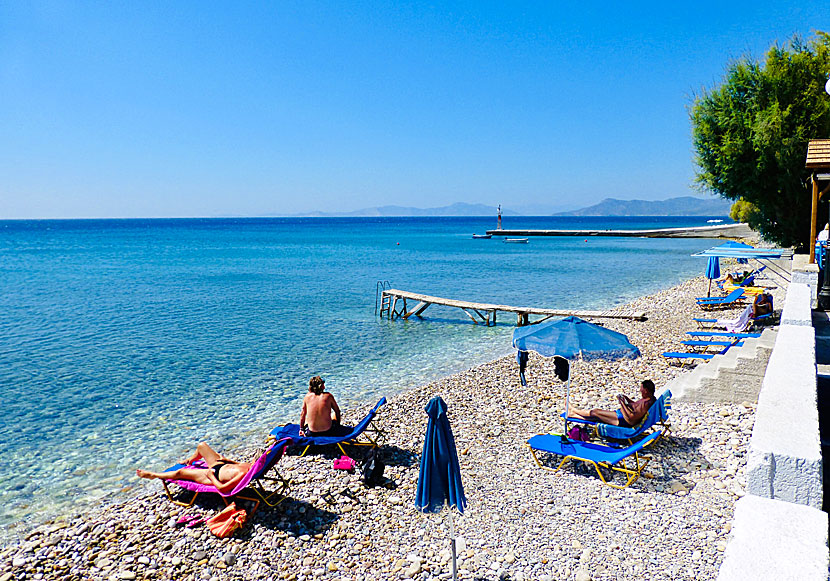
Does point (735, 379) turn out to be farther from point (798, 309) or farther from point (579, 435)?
point (579, 435)

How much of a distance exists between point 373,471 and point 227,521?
1.85 meters

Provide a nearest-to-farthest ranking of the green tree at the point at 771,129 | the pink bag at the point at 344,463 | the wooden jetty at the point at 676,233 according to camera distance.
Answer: the pink bag at the point at 344,463 < the green tree at the point at 771,129 < the wooden jetty at the point at 676,233

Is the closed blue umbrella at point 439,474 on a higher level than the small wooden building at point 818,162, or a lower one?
lower

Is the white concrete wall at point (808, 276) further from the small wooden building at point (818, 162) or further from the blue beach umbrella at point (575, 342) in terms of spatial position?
the blue beach umbrella at point (575, 342)

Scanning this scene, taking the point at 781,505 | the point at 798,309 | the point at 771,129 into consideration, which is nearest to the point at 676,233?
the point at 771,129

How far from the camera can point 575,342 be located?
7.82m

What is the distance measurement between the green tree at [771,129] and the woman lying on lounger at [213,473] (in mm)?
20256

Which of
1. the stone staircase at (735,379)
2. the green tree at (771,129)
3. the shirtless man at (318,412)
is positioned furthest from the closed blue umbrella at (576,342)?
the green tree at (771,129)

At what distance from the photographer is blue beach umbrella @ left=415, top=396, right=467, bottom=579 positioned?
16.7 ft

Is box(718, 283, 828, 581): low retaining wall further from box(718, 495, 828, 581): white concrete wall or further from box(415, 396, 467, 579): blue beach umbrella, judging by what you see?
box(415, 396, 467, 579): blue beach umbrella

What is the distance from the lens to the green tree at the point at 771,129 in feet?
61.8

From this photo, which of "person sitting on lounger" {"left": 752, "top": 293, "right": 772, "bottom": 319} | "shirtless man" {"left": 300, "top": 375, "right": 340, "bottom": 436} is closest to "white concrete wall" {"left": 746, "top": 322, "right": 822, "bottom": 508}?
"shirtless man" {"left": 300, "top": 375, "right": 340, "bottom": 436}

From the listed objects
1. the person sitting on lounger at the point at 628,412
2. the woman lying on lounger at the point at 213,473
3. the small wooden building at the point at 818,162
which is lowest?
the woman lying on lounger at the point at 213,473

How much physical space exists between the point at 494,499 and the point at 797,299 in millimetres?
6500
